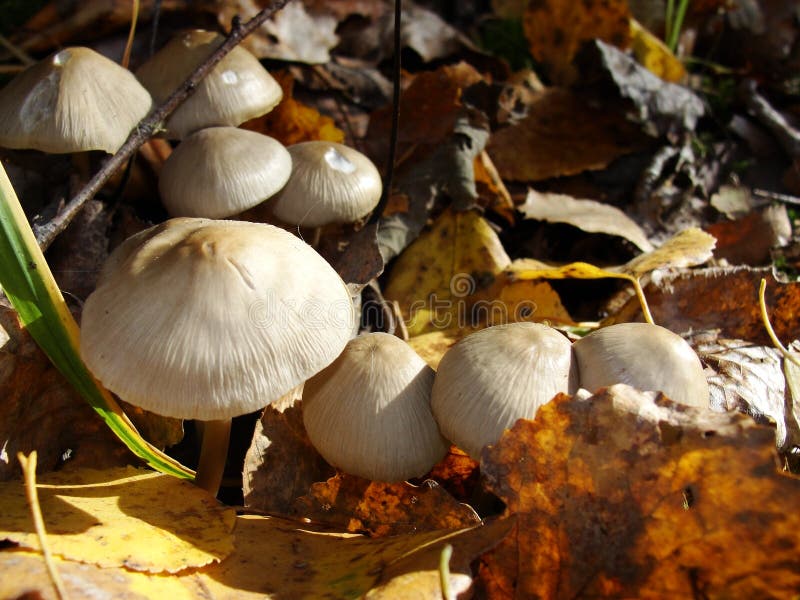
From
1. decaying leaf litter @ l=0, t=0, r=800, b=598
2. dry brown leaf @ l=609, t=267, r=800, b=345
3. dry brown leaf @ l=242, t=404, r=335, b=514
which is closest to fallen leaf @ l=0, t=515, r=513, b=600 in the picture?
decaying leaf litter @ l=0, t=0, r=800, b=598

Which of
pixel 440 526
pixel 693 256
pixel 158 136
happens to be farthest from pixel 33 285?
pixel 693 256

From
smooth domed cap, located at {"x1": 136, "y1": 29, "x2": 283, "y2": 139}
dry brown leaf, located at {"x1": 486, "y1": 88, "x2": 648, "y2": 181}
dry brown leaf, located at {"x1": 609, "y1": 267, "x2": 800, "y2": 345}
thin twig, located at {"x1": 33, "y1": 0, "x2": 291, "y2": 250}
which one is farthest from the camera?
dry brown leaf, located at {"x1": 486, "y1": 88, "x2": 648, "y2": 181}

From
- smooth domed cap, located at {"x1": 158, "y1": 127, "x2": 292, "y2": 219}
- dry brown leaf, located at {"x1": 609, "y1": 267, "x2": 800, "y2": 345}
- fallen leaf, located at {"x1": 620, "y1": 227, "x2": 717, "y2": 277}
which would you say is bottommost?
dry brown leaf, located at {"x1": 609, "y1": 267, "x2": 800, "y2": 345}

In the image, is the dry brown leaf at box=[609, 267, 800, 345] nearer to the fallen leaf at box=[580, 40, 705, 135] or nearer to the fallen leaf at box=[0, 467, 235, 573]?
the fallen leaf at box=[580, 40, 705, 135]

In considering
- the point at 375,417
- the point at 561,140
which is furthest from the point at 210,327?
the point at 561,140

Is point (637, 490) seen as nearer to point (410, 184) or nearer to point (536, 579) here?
point (536, 579)

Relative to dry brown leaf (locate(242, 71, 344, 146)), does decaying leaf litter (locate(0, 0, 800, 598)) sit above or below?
below

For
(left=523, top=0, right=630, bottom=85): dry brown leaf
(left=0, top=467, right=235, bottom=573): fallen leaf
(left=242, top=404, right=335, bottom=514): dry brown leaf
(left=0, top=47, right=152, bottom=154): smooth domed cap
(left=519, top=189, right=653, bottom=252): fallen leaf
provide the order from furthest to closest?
1. (left=523, top=0, right=630, bottom=85): dry brown leaf
2. (left=519, top=189, right=653, bottom=252): fallen leaf
3. (left=0, top=47, right=152, bottom=154): smooth domed cap
4. (left=242, top=404, right=335, bottom=514): dry brown leaf
5. (left=0, top=467, right=235, bottom=573): fallen leaf

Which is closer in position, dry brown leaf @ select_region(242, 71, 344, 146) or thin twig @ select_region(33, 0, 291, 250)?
thin twig @ select_region(33, 0, 291, 250)
